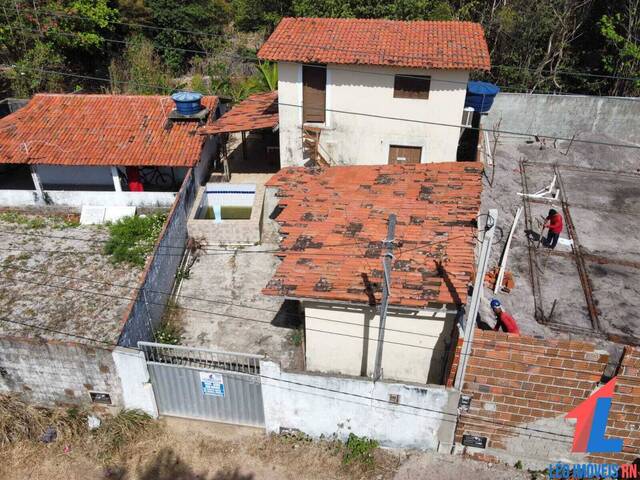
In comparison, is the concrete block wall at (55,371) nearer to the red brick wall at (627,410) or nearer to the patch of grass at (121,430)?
the patch of grass at (121,430)

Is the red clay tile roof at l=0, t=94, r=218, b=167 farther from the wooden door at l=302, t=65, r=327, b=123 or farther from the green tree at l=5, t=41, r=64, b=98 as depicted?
the green tree at l=5, t=41, r=64, b=98

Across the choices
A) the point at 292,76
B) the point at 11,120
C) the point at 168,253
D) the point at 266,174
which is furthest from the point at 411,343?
the point at 11,120

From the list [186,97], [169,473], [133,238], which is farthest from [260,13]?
[169,473]

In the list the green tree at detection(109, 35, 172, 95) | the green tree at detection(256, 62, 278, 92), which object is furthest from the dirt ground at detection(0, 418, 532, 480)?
the green tree at detection(109, 35, 172, 95)

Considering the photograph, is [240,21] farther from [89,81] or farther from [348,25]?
[348,25]

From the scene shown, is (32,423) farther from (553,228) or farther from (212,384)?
(553,228)
